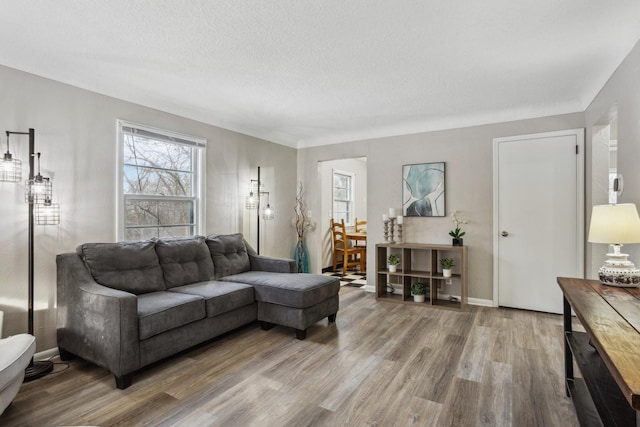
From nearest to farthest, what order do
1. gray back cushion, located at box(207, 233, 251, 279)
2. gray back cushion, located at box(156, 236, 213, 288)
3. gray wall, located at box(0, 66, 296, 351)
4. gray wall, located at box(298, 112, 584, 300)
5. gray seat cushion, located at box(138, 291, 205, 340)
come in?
gray seat cushion, located at box(138, 291, 205, 340)
gray wall, located at box(0, 66, 296, 351)
gray back cushion, located at box(156, 236, 213, 288)
gray back cushion, located at box(207, 233, 251, 279)
gray wall, located at box(298, 112, 584, 300)

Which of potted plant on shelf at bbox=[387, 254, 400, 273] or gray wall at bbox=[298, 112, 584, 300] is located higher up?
gray wall at bbox=[298, 112, 584, 300]

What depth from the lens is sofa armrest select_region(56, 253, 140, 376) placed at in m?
2.22

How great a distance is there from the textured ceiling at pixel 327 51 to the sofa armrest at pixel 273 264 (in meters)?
1.75

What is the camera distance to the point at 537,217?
3826 millimetres

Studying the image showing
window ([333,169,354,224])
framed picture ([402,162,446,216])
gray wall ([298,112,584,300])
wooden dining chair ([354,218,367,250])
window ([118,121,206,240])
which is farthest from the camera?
window ([333,169,354,224])

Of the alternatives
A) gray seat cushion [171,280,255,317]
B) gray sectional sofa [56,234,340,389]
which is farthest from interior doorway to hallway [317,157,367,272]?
gray seat cushion [171,280,255,317]

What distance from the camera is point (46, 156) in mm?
2707

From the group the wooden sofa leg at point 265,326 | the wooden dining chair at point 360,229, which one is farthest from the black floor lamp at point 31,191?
the wooden dining chair at point 360,229

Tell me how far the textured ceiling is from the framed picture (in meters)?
0.86

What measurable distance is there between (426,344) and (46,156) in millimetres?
3543

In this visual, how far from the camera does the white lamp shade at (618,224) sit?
6.31 feet

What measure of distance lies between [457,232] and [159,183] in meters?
3.52

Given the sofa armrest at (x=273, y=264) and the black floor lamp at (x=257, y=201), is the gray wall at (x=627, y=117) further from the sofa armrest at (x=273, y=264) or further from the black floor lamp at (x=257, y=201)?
the black floor lamp at (x=257, y=201)

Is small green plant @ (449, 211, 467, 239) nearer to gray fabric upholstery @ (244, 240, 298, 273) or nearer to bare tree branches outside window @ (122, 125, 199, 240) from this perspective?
gray fabric upholstery @ (244, 240, 298, 273)
